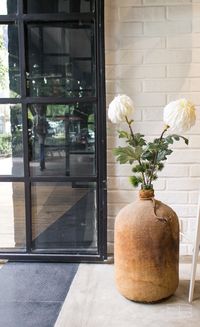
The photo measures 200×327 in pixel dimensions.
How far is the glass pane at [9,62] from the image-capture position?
2.53 meters

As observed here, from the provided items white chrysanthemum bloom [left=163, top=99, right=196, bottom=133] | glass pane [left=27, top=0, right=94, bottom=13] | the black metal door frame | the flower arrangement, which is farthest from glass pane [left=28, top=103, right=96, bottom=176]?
white chrysanthemum bloom [left=163, top=99, right=196, bottom=133]

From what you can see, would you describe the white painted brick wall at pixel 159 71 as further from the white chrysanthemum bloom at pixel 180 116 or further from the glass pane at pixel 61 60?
the white chrysanthemum bloom at pixel 180 116

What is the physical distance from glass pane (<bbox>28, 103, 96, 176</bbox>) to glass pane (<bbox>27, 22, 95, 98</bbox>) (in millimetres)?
124

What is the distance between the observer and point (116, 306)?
2.00m

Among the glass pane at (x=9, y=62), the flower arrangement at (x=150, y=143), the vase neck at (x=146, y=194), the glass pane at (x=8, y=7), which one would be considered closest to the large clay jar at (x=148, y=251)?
the vase neck at (x=146, y=194)

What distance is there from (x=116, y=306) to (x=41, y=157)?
46.2 inches

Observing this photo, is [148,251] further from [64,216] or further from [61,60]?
[61,60]

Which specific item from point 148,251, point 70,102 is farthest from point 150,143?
point 70,102

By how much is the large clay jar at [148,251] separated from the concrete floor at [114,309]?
0.07 metres

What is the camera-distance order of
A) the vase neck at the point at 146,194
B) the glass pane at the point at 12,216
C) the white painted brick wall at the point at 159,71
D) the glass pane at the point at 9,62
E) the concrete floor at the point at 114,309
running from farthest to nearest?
the glass pane at the point at 12,216 → the glass pane at the point at 9,62 → the white painted brick wall at the point at 159,71 → the vase neck at the point at 146,194 → the concrete floor at the point at 114,309

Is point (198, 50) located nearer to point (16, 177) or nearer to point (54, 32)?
point (54, 32)

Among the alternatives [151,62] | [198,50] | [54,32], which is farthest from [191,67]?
[54,32]

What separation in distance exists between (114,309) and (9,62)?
5.93ft

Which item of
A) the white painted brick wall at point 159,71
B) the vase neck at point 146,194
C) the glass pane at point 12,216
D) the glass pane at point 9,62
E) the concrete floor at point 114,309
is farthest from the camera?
the glass pane at point 12,216
